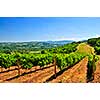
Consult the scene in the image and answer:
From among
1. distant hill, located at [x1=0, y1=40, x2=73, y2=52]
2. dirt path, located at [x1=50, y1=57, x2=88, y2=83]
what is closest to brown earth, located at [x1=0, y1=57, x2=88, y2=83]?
dirt path, located at [x1=50, y1=57, x2=88, y2=83]

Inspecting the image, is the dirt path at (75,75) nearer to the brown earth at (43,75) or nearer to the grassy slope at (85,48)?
the brown earth at (43,75)

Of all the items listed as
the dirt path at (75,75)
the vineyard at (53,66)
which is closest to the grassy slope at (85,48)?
the vineyard at (53,66)

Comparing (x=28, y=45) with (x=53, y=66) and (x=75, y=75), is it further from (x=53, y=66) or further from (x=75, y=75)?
(x=75, y=75)

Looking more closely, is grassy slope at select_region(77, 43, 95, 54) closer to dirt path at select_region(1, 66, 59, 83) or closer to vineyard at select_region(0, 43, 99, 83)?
vineyard at select_region(0, 43, 99, 83)

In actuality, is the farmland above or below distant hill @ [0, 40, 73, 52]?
below

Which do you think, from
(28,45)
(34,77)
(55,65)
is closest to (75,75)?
(55,65)

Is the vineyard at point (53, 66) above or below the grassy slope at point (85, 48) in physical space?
below

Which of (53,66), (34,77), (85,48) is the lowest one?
(34,77)
